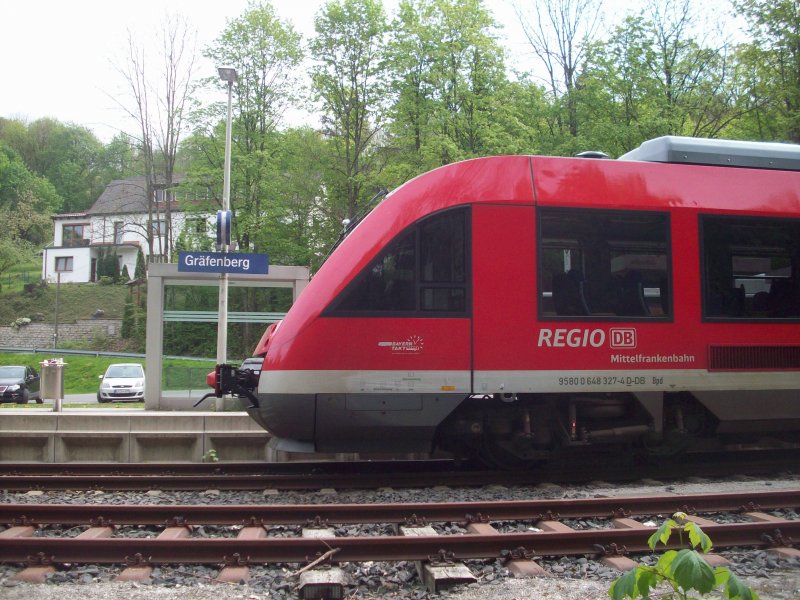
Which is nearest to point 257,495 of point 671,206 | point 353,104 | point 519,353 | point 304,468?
point 304,468

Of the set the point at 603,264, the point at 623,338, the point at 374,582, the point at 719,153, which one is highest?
the point at 719,153

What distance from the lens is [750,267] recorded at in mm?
8273

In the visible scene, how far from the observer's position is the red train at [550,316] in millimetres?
7285

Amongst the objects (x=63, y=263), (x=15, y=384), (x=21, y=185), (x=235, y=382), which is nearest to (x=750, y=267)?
(x=235, y=382)

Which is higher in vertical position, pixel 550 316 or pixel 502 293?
Answer: pixel 502 293

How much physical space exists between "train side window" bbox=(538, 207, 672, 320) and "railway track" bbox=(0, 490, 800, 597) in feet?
7.14

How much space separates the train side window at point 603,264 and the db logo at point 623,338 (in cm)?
15

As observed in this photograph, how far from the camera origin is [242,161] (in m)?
28.8

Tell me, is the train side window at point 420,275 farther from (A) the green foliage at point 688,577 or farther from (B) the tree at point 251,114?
Result: (B) the tree at point 251,114

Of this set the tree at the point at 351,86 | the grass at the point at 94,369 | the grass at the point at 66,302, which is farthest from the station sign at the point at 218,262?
the grass at the point at 66,302

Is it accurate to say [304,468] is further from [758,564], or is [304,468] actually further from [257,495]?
[758,564]

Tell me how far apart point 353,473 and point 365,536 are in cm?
293

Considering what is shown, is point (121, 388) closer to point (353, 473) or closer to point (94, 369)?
point (94, 369)

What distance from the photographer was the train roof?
8430 mm
